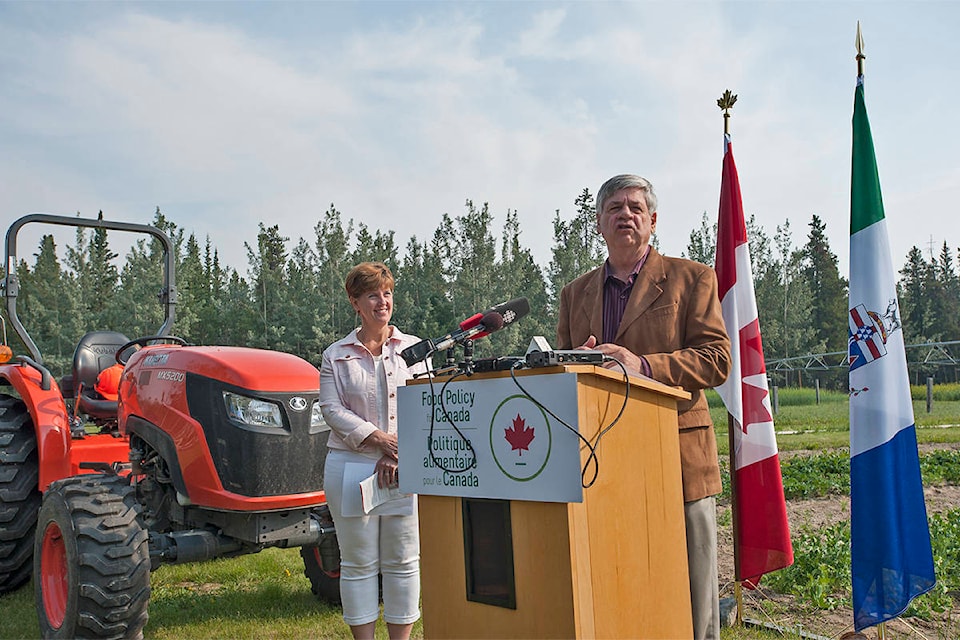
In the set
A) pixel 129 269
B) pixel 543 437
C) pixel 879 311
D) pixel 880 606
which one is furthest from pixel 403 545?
pixel 129 269

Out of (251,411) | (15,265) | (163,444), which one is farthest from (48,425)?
(251,411)

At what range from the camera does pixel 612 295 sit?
97.3 inches

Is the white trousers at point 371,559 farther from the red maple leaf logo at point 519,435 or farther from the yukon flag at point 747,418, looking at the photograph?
the yukon flag at point 747,418

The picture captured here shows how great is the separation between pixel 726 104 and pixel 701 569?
8.24 feet

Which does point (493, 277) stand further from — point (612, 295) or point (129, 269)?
point (612, 295)

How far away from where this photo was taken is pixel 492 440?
176 centimetres

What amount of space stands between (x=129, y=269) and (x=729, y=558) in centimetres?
2827

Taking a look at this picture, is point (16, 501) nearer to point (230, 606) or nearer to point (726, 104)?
point (230, 606)

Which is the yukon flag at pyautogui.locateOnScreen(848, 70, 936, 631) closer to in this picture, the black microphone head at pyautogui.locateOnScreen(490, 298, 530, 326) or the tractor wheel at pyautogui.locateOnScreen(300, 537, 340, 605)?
the black microphone head at pyautogui.locateOnScreen(490, 298, 530, 326)

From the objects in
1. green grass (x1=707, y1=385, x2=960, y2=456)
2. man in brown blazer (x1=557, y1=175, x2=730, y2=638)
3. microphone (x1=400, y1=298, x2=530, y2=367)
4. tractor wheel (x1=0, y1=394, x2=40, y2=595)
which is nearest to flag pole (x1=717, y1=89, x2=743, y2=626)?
man in brown blazer (x1=557, y1=175, x2=730, y2=638)

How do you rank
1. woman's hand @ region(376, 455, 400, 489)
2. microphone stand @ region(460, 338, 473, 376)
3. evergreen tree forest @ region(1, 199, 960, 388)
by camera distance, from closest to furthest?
1. microphone stand @ region(460, 338, 473, 376)
2. woman's hand @ region(376, 455, 400, 489)
3. evergreen tree forest @ region(1, 199, 960, 388)

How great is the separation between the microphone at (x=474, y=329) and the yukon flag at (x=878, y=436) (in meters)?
1.81

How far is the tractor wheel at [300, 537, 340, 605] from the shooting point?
4.25 meters

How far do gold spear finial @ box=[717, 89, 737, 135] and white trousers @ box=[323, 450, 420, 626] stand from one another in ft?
8.00
